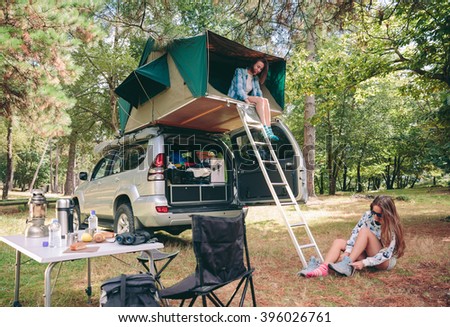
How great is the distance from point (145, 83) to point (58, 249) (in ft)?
12.9

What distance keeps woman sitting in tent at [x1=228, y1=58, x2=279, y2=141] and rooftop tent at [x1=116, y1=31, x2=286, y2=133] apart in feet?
0.58

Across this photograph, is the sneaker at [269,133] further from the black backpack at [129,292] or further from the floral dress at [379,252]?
the black backpack at [129,292]

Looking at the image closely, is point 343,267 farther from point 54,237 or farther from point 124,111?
point 124,111

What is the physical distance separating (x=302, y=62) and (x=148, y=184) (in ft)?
17.3

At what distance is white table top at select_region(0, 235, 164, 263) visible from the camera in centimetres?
231

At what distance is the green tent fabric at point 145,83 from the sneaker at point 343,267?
3456 millimetres

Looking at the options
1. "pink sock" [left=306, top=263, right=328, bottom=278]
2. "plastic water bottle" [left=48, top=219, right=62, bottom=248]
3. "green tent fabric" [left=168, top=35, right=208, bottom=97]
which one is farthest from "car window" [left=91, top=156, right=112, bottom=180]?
"pink sock" [left=306, top=263, right=328, bottom=278]

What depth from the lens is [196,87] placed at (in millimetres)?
4758

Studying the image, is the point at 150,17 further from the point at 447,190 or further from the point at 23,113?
the point at 447,190

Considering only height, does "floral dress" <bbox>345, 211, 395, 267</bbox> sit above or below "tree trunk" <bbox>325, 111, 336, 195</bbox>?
below

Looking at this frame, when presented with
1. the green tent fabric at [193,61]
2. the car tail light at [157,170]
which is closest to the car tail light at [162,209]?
the car tail light at [157,170]

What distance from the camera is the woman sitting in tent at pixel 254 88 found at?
17.2 ft

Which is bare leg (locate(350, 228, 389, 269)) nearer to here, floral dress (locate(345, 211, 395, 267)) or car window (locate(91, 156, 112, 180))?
floral dress (locate(345, 211, 395, 267))

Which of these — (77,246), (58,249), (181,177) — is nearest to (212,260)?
(77,246)
